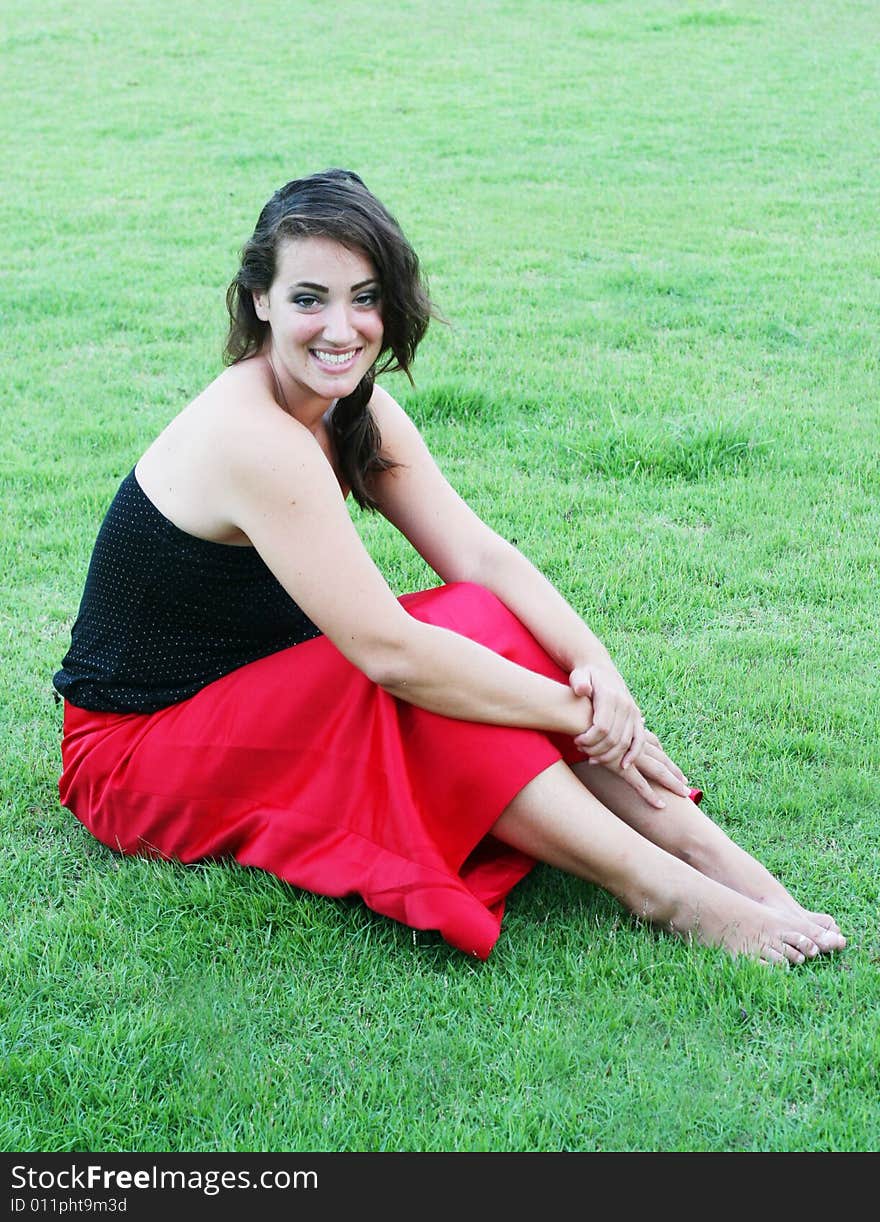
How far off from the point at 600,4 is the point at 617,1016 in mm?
15674

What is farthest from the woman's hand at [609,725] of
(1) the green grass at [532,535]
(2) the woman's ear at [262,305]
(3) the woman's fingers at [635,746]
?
(2) the woman's ear at [262,305]

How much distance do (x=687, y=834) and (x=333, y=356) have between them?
1312 millimetres

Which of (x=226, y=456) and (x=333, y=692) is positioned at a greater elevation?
(x=226, y=456)

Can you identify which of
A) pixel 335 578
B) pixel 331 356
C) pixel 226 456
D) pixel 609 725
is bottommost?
pixel 609 725

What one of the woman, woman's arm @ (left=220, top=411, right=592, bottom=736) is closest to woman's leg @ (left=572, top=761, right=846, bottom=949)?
the woman

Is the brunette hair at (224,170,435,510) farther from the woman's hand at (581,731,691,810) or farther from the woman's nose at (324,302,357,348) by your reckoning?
the woman's hand at (581,731,691,810)

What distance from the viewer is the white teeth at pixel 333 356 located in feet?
9.80

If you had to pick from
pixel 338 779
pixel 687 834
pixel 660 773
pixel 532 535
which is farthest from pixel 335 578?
pixel 532 535

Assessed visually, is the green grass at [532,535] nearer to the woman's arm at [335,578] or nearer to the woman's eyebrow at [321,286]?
the woman's arm at [335,578]

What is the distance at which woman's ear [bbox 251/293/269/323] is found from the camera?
9.93 feet

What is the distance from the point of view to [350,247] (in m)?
2.90

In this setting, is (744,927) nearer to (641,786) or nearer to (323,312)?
(641,786)

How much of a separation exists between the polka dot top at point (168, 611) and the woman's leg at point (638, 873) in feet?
2.40
